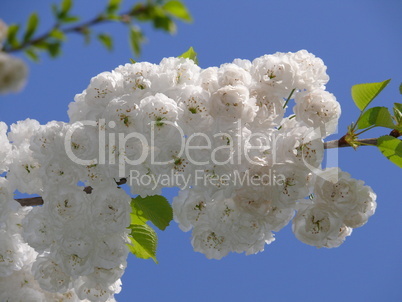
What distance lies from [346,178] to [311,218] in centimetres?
20

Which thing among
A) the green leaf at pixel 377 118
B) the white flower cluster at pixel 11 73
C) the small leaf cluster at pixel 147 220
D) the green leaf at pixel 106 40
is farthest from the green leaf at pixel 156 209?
the white flower cluster at pixel 11 73

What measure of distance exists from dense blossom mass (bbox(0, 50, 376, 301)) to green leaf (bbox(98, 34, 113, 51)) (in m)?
0.94

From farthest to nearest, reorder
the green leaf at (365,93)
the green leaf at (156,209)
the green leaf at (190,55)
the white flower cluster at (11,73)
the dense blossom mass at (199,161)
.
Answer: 1. the green leaf at (190,55)
2. the green leaf at (156,209)
3. the green leaf at (365,93)
4. the dense blossom mass at (199,161)
5. the white flower cluster at (11,73)

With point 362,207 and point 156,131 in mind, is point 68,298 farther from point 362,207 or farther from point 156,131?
point 362,207

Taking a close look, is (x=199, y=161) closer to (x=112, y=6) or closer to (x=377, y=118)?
(x=377, y=118)

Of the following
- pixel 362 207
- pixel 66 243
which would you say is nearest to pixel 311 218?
pixel 362 207

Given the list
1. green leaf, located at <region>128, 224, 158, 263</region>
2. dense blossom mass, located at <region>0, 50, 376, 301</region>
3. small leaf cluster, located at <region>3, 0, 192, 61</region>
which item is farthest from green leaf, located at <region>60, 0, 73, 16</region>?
green leaf, located at <region>128, 224, 158, 263</region>

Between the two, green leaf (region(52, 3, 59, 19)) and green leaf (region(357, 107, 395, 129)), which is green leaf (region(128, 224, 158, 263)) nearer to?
green leaf (region(357, 107, 395, 129))

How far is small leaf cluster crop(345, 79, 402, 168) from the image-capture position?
174 cm

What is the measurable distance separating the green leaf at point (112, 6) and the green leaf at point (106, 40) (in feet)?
0.12

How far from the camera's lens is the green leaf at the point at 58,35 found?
0.67m

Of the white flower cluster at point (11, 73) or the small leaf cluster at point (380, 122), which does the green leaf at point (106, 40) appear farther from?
the small leaf cluster at point (380, 122)

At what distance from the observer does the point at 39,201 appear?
6.36 feet

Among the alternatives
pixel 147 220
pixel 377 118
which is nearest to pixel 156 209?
pixel 147 220
